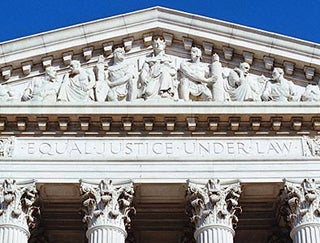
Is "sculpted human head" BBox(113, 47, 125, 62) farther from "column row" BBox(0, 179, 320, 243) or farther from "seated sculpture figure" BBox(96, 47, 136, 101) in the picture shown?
"column row" BBox(0, 179, 320, 243)

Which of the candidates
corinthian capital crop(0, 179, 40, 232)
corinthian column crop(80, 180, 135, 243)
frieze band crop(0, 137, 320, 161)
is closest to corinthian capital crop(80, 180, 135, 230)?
corinthian column crop(80, 180, 135, 243)

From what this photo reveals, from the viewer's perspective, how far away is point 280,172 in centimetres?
3047

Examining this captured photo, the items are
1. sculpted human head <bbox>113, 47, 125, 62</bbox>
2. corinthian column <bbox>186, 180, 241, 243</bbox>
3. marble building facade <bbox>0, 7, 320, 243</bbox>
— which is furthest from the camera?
sculpted human head <bbox>113, 47, 125, 62</bbox>

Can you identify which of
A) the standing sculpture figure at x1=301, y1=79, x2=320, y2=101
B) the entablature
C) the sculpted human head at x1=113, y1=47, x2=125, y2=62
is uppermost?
the sculpted human head at x1=113, y1=47, x2=125, y2=62

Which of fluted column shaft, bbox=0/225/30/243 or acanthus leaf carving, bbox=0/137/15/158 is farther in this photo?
acanthus leaf carving, bbox=0/137/15/158

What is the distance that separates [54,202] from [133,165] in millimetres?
3166

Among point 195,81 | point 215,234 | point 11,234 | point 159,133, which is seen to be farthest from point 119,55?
point 11,234

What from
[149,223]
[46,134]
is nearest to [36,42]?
[46,134]

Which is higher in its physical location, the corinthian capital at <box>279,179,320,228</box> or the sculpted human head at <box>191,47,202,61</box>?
the sculpted human head at <box>191,47,202,61</box>

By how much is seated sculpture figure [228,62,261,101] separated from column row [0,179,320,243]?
3.25m

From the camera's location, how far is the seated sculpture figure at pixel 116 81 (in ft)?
104

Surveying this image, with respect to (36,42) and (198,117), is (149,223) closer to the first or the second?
(198,117)

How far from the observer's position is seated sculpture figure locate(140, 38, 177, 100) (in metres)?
31.6

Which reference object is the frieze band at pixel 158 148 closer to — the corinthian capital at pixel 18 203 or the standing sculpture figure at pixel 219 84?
the corinthian capital at pixel 18 203
